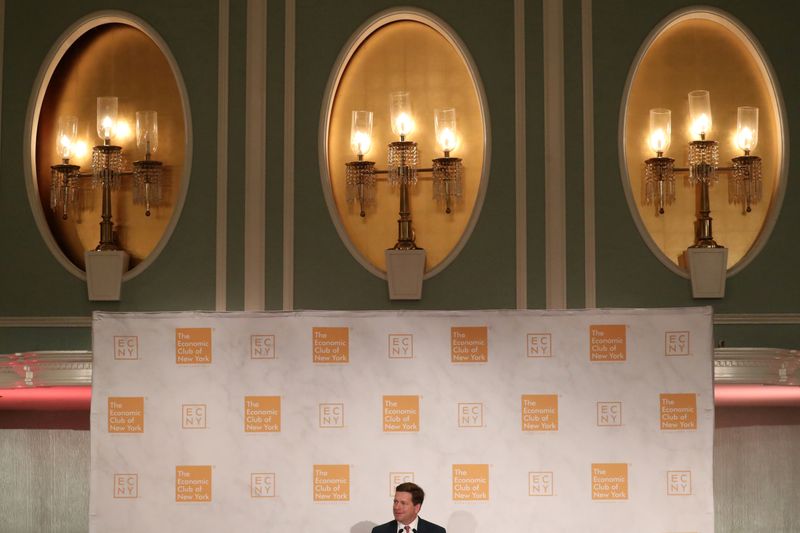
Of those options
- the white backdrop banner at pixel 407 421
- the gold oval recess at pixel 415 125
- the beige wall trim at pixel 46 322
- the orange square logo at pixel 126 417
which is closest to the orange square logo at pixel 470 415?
the white backdrop banner at pixel 407 421

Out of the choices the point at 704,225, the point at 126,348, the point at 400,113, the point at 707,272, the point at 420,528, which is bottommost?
the point at 420,528

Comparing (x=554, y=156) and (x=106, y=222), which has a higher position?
(x=554, y=156)

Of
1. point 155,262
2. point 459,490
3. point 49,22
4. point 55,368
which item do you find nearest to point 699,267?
point 459,490

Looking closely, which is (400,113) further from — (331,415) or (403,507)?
(403,507)

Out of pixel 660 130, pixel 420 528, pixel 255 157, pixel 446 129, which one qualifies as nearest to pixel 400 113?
pixel 446 129

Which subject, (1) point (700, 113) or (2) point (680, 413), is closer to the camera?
(2) point (680, 413)

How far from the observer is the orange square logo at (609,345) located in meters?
4.95

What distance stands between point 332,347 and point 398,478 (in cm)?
76

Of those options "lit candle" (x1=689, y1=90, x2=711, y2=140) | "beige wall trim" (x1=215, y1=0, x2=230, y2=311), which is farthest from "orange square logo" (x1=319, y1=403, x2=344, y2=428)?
"lit candle" (x1=689, y1=90, x2=711, y2=140)

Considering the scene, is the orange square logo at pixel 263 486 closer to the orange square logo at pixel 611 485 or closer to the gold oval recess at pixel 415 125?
the gold oval recess at pixel 415 125

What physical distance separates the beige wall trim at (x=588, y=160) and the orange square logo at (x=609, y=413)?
0.59 m

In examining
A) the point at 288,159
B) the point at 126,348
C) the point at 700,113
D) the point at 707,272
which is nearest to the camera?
the point at 126,348

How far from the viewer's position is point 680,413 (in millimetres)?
4875

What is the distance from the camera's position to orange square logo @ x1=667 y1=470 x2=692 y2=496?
4.84m
